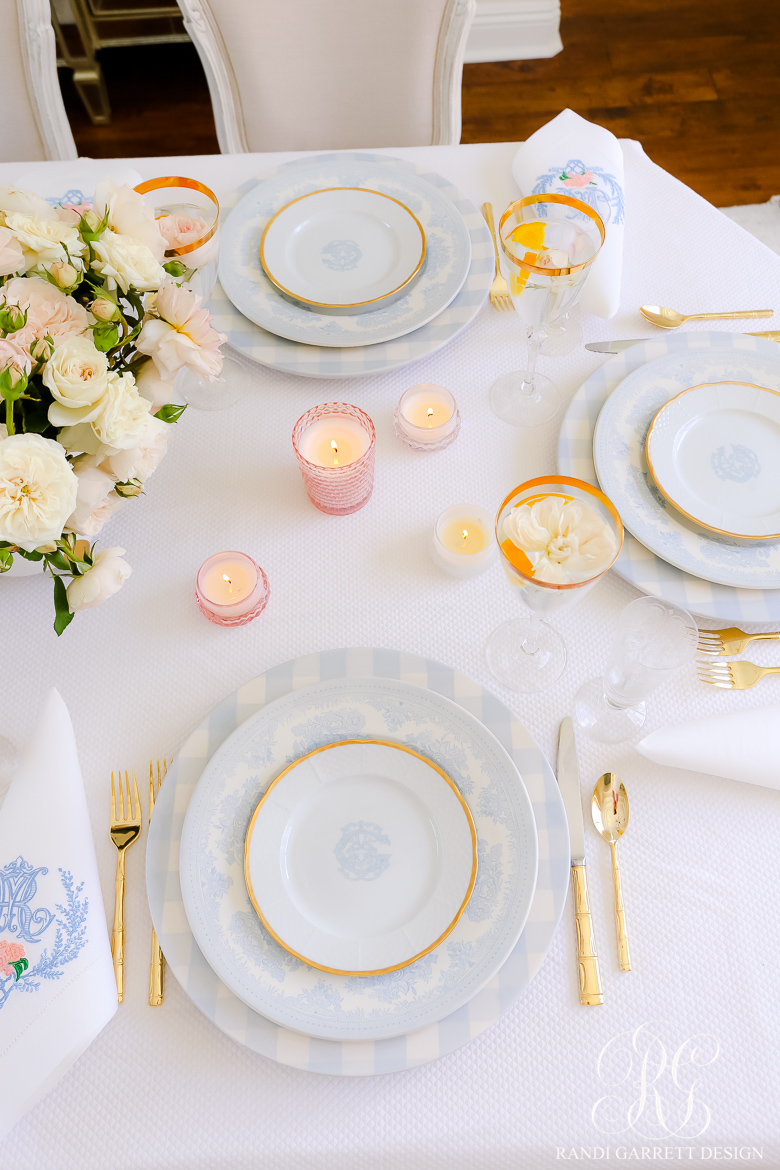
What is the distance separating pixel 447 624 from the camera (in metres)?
0.85

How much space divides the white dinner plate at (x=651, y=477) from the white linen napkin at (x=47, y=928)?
62cm

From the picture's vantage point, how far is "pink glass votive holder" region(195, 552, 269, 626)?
2.74ft

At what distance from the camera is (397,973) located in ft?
2.16

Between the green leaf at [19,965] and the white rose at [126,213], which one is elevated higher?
the white rose at [126,213]

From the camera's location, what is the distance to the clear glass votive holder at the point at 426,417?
3.11 feet

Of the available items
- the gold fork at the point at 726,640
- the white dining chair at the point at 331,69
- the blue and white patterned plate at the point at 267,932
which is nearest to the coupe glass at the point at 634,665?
the gold fork at the point at 726,640

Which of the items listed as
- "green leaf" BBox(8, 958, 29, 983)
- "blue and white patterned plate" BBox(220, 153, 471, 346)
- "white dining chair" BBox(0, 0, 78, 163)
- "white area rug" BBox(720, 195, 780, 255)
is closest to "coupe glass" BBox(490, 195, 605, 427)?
"blue and white patterned plate" BBox(220, 153, 471, 346)

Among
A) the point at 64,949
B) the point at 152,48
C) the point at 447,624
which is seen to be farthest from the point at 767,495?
the point at 152,48

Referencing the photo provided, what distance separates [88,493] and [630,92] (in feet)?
9.14

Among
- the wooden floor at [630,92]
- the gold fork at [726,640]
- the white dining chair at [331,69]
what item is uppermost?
the wooden floor at [630,92]

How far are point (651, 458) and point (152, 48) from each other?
276cm

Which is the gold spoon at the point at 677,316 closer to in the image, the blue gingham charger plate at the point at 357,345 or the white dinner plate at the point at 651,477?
the white dinner plate at the point at 651,477

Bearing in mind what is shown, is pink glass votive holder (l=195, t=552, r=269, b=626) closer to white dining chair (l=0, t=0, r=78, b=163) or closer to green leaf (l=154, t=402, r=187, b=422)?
green leaf (l=154, t=402, r=187, b=422)

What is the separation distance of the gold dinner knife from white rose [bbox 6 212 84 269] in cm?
63
